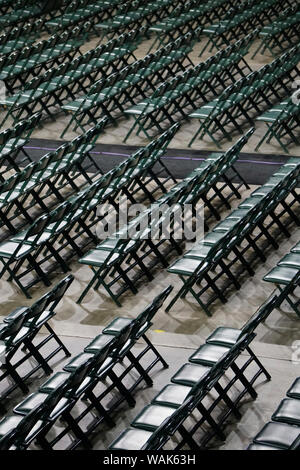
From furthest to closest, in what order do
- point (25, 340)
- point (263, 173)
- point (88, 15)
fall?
point (88, 15) < point (263, 173) < point (25, 340)

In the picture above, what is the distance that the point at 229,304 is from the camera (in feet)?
31.4

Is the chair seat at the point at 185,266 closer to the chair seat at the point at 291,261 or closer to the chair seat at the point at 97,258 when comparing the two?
the chair seat at the point at 97,258

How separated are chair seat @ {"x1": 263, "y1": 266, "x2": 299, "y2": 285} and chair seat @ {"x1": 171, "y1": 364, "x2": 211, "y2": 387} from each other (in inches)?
61.7

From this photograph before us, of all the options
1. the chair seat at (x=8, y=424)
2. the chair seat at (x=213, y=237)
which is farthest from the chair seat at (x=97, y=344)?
the chair seat at (x=213, y=237)

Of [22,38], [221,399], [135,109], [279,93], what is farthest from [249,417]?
[22,38]

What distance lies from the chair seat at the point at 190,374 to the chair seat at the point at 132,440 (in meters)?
0.74

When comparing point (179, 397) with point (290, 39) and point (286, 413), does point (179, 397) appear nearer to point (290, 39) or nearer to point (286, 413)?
point (286, 413)

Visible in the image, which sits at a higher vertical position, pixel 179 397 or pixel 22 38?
pixel 22 38

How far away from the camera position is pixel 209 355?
789 centimetres

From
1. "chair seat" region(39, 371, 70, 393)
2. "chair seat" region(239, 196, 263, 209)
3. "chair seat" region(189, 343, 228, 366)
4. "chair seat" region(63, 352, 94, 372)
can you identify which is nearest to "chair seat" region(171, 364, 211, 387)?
"chair seat" region(189, 343, 228, 366)

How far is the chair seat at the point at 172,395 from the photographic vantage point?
7.28 m

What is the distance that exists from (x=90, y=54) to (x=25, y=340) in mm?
8177

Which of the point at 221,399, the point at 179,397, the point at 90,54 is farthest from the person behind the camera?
the point at 90,54

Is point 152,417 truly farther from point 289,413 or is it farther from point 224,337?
point 224,337
